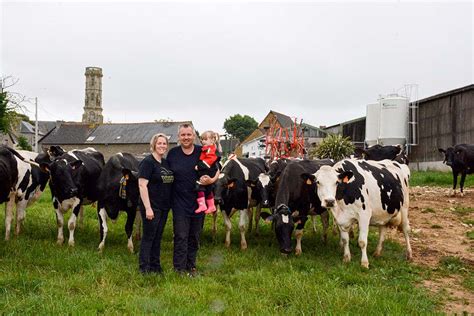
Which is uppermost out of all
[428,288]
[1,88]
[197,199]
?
[1,88]

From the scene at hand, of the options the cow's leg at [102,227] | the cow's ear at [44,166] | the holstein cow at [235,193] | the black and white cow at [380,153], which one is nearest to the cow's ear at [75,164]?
the cow's ear at [44,166]

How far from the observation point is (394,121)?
28984 mm

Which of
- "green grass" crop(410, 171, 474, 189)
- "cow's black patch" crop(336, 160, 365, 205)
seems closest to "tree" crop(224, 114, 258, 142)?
"green grass" crop(410, 171, 474, 189)

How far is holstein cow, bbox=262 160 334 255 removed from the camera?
7.95 meters

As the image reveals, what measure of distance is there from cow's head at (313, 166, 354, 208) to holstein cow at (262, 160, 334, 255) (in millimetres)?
339

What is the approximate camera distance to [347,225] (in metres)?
8.09

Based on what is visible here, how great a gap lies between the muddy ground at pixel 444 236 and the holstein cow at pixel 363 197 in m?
0.96

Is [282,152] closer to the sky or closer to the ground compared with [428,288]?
closer to the sky

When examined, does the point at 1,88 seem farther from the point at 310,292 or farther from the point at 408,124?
the point at 408,124

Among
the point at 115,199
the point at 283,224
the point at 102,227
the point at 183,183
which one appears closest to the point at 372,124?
the point at 283,224

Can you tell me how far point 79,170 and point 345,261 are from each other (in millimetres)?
5567

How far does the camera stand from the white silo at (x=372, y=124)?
30.8 meters

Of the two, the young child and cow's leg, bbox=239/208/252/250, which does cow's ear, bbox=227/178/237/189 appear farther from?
the young child

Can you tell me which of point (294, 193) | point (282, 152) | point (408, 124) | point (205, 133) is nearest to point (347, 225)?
point (294, 193)
